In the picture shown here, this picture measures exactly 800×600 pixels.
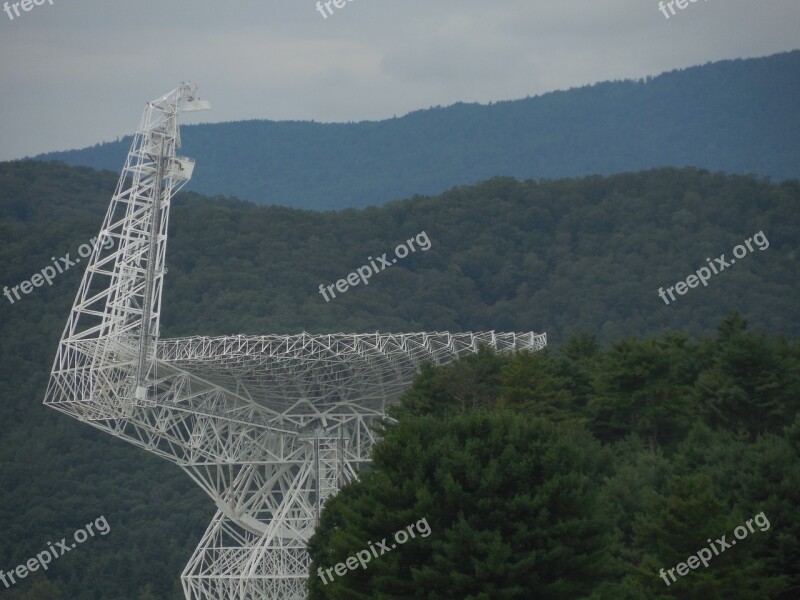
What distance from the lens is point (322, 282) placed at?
414 feet

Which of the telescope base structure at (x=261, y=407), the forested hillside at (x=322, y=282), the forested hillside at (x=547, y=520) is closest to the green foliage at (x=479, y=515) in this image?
the forested hillside at (x=547, y=520)

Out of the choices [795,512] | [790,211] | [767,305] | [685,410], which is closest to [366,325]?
[767,305]

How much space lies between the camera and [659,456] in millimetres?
47750

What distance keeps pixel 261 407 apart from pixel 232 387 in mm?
1794

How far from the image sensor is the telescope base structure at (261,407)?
2096 inches

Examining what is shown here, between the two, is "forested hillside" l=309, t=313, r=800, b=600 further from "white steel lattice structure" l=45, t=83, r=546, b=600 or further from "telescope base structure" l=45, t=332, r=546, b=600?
"white steel lattice structure" l=45, t=83, r=546, b=600

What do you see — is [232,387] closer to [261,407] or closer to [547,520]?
[261,407]

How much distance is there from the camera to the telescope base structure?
53.2 metres

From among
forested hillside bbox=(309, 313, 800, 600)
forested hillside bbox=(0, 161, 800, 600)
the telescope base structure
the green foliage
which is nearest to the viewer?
the green foliage

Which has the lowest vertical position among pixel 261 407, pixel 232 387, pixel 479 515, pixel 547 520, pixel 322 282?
pixel 547 520

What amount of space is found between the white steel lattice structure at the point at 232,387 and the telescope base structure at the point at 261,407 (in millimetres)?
67

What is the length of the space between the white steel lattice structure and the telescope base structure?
0.22 feet

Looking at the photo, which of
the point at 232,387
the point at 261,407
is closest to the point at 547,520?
the point at 232,387

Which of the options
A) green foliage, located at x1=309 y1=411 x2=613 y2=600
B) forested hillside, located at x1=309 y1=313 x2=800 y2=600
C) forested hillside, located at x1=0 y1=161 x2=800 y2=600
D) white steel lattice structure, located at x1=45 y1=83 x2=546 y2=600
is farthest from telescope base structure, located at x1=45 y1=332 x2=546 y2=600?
forested hillside, located at x1=0 y1=161 x2=800 y2=600
